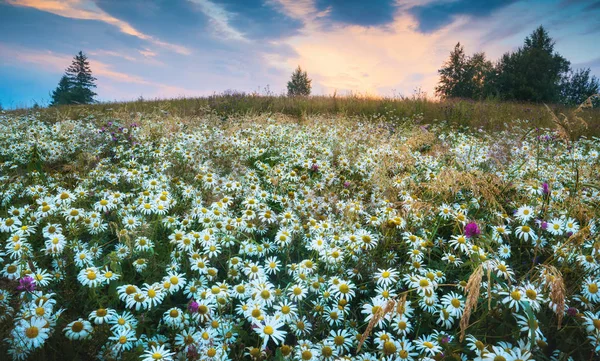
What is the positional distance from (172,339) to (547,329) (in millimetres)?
1906

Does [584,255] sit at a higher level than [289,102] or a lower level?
lower

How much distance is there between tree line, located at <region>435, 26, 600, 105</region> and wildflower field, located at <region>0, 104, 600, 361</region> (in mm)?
22429

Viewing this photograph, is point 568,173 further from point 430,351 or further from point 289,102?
point 289,102

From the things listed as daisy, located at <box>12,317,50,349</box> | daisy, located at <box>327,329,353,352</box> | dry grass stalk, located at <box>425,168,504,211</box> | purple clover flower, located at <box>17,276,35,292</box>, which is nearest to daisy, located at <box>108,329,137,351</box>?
daisy, located at <box>12,317,50,349</box>

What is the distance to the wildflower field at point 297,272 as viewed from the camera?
4.74 feet

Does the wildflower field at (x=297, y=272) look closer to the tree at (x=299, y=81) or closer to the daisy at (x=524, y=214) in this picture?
the daisy at (x=524, y=214)

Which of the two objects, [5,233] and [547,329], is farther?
[5,233]

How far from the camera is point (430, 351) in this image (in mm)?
1504

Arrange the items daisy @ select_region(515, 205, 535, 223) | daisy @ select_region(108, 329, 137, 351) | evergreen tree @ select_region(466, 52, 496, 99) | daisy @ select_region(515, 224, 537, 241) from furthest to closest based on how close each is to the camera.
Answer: evergreen tree @ select_region(466, 52, 496, 99) < daisy @ select_region(515, 205, 535, 223) < daisy @ select_region(515, 224, 537, 241) < daisy @ select_region(108, 329, 137, 351)

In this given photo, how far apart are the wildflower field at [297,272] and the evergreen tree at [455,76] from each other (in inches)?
1663

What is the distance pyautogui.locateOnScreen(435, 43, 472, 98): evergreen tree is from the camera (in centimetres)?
3969

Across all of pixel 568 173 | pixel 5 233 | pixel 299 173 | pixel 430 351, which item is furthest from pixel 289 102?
pixel 430 351

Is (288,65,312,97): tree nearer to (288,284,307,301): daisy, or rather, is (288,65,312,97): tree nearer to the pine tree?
the pine tree

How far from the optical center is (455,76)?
136ft
